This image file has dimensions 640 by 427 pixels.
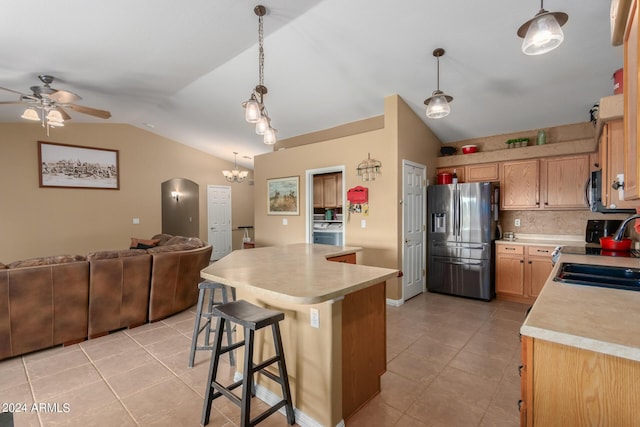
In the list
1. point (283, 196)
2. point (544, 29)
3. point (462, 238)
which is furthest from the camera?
point (283, 196)

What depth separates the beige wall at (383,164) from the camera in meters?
4.00

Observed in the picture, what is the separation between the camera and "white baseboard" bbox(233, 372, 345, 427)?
181 cm

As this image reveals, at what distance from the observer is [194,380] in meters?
2.36

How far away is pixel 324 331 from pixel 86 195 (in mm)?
6456

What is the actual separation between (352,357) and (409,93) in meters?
3.31

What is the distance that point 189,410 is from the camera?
2008 mm

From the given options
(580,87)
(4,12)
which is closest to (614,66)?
(580,87)

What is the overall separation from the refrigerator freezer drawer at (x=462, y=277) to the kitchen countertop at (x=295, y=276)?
265cm

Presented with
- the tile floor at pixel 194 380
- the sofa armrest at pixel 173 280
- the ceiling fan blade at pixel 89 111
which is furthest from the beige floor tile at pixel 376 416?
the ceiling fan blade at pixel 89 111

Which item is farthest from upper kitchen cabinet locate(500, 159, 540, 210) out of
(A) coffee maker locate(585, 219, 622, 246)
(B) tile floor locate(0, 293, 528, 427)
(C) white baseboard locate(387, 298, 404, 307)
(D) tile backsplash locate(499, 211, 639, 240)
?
(C) white baseboard locate(387, 298, 404, 307)

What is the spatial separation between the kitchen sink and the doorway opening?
3217 mm

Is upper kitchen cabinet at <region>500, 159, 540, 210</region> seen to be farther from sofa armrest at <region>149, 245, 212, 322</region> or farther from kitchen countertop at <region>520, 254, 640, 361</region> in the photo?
sofa armrest at <region>149, 245, 212, 322</region>

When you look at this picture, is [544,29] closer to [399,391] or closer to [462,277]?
[399,391]

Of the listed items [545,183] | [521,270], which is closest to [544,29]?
[545,183]
